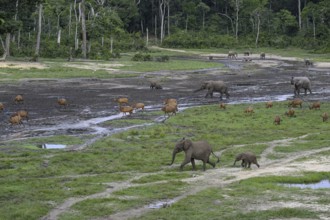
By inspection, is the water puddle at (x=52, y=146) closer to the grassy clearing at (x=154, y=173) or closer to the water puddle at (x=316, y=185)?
the grassy clearing at (x=154, y=173)

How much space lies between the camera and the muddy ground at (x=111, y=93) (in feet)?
104

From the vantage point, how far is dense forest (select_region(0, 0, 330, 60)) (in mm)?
80688

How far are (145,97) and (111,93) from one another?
3.07m

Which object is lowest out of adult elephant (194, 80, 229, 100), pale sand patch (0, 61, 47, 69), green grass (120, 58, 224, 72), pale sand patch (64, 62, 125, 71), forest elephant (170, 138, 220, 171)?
forest elephant (170, 138, 220, 171)

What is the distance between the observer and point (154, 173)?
21.0 m

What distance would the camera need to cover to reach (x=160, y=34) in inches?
4904

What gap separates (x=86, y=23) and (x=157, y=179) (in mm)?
59537

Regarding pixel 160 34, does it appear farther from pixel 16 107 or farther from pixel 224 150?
pixel 224 150

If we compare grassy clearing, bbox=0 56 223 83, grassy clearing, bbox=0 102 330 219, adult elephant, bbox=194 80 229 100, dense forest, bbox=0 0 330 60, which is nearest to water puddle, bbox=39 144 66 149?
grassy clearing, bbox=0 102 330 219

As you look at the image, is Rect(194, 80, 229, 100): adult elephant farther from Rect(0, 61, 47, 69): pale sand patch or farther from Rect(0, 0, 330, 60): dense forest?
Rect(0, 0, 330, 60): dense forest

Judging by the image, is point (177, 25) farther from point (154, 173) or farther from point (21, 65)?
point (154, 173)

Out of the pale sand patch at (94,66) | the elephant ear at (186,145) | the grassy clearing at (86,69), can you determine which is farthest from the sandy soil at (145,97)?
the elephant ear at (186,145)

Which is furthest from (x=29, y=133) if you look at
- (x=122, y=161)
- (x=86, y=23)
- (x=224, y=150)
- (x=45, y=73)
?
(x=86, y=23)

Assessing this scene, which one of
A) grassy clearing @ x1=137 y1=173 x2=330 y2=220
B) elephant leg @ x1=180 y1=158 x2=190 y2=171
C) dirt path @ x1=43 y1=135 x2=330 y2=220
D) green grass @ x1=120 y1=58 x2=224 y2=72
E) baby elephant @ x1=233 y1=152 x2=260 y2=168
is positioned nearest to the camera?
grassy clearing @ x1=137 y1=173 x2=330 y2=220
